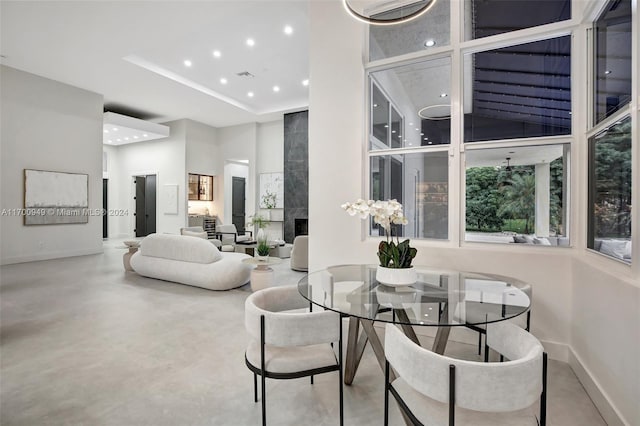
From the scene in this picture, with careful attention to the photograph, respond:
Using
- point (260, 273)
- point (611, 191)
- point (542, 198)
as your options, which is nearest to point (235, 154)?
point (260, 273)

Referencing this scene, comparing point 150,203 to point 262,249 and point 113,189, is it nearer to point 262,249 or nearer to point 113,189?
point 113,189

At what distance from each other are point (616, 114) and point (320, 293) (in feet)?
6.86

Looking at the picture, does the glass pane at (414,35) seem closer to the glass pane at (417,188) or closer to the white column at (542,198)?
the glass pane at (417,188)

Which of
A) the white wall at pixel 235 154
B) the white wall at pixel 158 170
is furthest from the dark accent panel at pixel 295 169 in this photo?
the white wall at pixel 158 170

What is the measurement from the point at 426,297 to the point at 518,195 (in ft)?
5.52

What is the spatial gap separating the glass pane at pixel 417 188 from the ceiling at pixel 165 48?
2914 millimetres

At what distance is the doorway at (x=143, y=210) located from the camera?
1091 centimetres

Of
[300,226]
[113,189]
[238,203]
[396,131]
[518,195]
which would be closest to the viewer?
[518,195]

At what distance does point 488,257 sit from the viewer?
277 cm

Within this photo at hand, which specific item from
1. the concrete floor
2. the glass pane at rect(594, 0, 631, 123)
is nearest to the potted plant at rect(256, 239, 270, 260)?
the concrete floor

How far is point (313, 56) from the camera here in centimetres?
348

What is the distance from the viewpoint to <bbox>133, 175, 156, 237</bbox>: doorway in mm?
10906

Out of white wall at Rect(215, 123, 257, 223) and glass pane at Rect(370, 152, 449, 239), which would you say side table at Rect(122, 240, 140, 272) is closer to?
glass pane at Rect(370, 152, 449, 239)

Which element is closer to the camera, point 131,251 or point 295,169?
point 131,251
